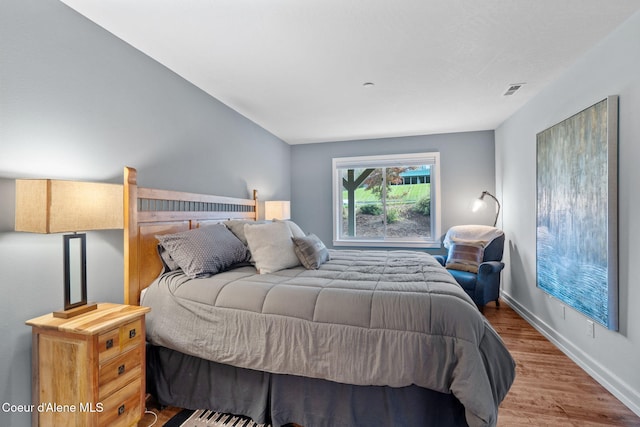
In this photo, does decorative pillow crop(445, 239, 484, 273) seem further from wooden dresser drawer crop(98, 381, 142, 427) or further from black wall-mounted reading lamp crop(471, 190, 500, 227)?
wooden dresser drawer crop(98, 381, 142, 427)

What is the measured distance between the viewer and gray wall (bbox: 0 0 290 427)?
1.44 meters

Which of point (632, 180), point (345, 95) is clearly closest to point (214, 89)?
point (345, 95)

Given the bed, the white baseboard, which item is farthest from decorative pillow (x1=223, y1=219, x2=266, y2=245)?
the white baseboard

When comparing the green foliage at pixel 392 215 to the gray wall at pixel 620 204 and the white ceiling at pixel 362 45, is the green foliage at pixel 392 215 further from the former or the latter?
the white ceiling at pixel 362 45

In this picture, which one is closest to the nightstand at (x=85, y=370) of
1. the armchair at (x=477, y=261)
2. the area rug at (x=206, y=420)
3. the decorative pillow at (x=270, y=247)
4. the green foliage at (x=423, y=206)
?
the area rug at (x=206, y=420)

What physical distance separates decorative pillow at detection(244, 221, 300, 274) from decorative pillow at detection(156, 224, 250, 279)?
0.16 meters

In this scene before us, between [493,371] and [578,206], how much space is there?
67.8 inches

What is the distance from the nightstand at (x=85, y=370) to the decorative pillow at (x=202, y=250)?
20.0 inches

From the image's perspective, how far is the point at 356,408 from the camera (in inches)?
61.3

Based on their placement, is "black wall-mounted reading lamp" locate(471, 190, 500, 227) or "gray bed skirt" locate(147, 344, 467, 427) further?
"black wall-mounted reading lamp" locate(471, 190, 500, 227)

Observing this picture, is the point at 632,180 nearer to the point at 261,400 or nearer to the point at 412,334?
the point at 412,334

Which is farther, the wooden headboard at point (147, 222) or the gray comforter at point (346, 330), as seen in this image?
the wooden headboard at point (147, 222)

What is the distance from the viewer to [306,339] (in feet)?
5.19

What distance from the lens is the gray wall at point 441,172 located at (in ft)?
14.3
